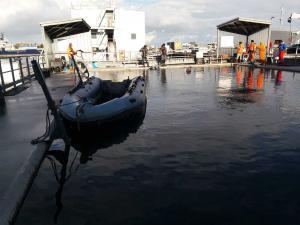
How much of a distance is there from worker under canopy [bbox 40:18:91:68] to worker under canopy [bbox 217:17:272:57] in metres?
13.5

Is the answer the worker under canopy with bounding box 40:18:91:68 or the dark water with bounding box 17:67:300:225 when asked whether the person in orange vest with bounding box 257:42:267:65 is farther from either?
the dark water with bounding box 17:67:300:225

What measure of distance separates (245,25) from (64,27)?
55.9 feet

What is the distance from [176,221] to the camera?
165 inches

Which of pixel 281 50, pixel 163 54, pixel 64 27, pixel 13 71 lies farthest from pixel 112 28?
pixel 13 71

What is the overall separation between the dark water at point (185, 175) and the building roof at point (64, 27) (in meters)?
16.3

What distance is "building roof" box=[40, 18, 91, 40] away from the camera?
22.9 metres

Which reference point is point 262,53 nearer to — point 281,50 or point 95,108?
point 281,50

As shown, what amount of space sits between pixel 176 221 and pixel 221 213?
2.21ft


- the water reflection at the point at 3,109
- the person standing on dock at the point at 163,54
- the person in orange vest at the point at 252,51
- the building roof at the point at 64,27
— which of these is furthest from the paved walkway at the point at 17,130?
the person in orange vest at the point at 252,51

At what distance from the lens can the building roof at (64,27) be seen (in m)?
22.9

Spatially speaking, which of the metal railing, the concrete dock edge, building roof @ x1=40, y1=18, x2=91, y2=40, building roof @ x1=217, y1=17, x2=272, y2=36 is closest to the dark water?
the concrete dock edge

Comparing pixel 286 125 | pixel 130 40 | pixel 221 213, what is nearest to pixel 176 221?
pixel 221 213

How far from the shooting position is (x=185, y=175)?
5.57 meters

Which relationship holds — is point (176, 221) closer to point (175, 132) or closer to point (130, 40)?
point (175, 132)
